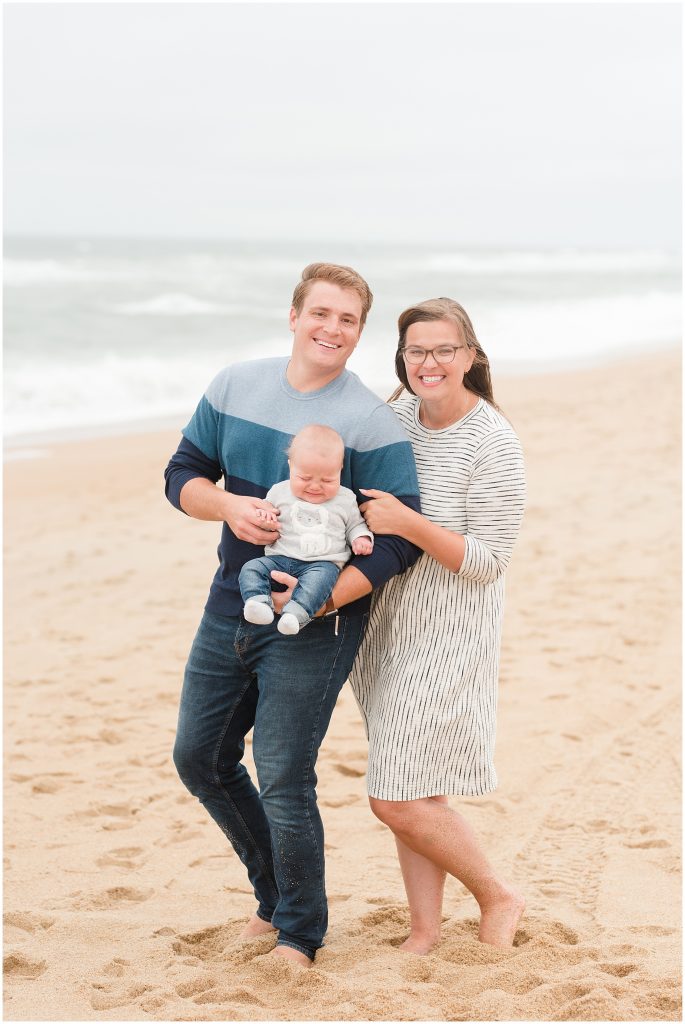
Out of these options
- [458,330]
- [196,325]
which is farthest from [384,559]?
[196,325]

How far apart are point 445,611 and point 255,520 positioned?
0.64m

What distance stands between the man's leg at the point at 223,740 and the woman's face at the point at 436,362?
888mm

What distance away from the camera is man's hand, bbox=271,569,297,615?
2.95 metres

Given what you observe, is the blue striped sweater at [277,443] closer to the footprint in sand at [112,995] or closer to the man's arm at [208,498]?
the man's arm at [208,498]

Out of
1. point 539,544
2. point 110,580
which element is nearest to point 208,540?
point 110,580

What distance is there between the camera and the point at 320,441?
295cm

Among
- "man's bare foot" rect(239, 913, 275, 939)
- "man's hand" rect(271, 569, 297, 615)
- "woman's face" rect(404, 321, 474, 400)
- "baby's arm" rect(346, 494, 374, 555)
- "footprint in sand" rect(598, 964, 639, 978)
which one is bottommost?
"man's bare foot" rect(239, 913, 275, 939)

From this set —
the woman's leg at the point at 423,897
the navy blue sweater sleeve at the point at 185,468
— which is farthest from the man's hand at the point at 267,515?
the woman's leg at the point at 423,897

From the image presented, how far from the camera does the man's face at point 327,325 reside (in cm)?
304

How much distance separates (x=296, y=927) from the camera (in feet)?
10.7

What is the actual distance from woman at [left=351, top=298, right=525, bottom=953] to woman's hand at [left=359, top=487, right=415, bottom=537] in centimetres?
2

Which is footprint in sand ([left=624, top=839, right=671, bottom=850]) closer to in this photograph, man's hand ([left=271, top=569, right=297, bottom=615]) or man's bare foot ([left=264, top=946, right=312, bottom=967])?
man's bare foot ([left=264, top=946, right=312, bottom=967])

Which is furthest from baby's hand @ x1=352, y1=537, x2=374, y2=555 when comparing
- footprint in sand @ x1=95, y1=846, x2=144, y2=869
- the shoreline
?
A: the shoreline

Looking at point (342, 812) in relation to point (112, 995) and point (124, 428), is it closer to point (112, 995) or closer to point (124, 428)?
point (112, 995)
